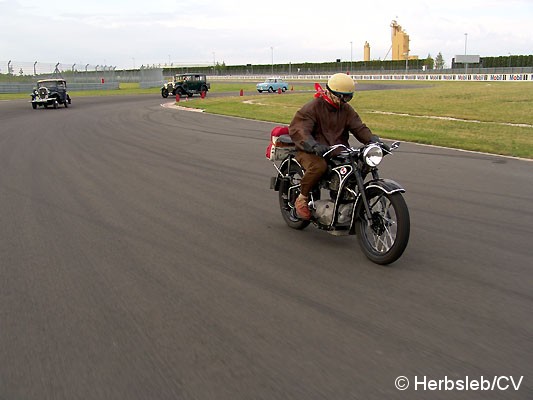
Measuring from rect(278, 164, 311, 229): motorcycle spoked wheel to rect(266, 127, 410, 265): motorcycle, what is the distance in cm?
25

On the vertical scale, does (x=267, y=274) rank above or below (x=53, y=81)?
below

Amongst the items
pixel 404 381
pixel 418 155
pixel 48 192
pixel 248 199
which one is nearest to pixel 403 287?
pixel 404 381

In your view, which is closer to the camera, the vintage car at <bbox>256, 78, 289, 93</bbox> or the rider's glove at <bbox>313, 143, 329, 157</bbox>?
the rider's glove at <bbox>313, 143, 329, 157</bbox>

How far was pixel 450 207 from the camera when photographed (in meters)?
7.63

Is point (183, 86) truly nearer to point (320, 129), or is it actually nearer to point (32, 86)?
point (32, 86)

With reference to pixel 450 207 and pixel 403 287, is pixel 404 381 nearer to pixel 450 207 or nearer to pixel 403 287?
pixel 403 287

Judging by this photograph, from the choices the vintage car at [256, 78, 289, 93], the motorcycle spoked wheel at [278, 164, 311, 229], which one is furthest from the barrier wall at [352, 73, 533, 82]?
the motorcycle spoked wheel at [278, 164, 311, 229]

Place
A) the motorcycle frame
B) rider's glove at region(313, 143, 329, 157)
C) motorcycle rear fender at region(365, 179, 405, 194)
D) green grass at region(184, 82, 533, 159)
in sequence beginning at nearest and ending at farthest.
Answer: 1. motorcycle rear fender at region(365, 179, 405, 194)
2. the motorcycle frame
3. rider's glove at region(313, 143, 329, 157)
4. green grass at region(184, 82, 533, 159)

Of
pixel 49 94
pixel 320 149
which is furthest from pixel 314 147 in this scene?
pixel 49 94

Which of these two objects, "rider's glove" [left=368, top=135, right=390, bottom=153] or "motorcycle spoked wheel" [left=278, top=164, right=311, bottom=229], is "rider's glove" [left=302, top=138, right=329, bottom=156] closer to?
"rider's glove" [left=368, top=135, right=390, bottom=153]

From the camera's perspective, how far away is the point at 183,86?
45.6 meters

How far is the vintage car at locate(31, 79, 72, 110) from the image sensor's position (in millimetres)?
32625

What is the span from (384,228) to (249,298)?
1.64 m

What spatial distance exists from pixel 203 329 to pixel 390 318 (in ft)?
4.65
